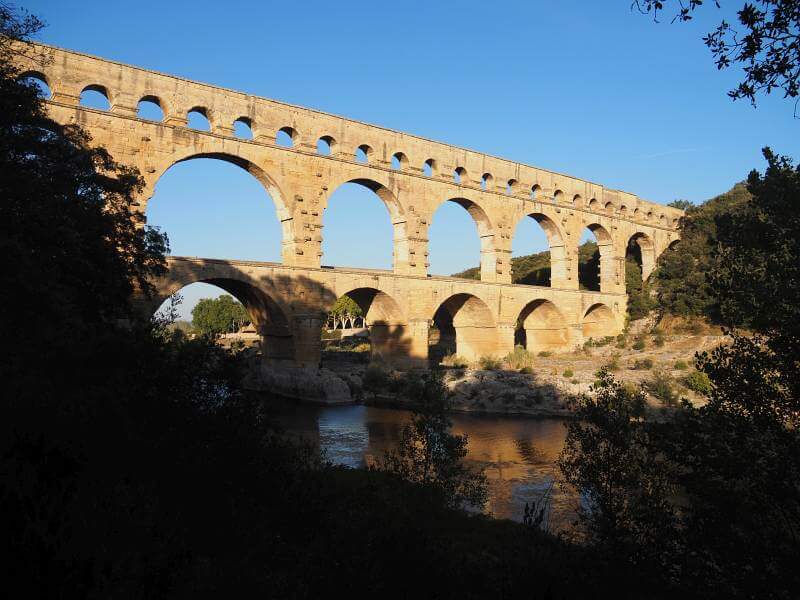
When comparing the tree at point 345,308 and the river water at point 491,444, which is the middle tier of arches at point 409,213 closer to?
the river water at point 491,444

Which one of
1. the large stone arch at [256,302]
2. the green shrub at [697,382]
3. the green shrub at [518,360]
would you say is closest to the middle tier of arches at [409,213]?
the large stone arch at [256,302]

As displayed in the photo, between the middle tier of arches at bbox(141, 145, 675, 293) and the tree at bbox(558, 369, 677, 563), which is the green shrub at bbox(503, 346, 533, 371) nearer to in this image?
the middle tier of arches at bbox(141, 145, 675, 293)

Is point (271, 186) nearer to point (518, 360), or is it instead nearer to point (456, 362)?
point (456, 362)

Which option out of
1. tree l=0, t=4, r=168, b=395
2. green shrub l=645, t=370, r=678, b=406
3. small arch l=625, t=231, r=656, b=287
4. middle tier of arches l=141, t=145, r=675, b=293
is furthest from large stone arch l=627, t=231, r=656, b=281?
tree l=0, t=4, r=168, b=395

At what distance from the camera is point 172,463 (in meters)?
7.36

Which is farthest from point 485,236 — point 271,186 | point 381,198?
point 271,186

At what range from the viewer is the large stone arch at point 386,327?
1110 inches

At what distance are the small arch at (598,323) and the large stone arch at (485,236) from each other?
9.59 m

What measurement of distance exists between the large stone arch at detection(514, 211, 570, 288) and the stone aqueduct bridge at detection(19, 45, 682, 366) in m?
0.08

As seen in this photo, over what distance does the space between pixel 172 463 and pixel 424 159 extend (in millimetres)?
24252

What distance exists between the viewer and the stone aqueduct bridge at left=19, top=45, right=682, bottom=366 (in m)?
21.5

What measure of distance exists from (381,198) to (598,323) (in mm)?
17788

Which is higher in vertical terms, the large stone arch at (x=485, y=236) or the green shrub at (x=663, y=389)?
the large stone arch at (x=485, y=236)

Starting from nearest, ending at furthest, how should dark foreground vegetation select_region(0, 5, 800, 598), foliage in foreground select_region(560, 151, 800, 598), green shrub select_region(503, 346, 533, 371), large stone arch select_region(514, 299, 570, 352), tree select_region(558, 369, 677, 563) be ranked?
1. dark foreground vegetation select_region(0, 5, 800, 598)
2. foliage in foreground select_region(560, 151, 800, 598)
3. tree select_region(558, 369, 677, 563)
4. green shrub select_region(503, 346, 533, 371)
5. large stone arch select_region(514, 299, 570, 352)
